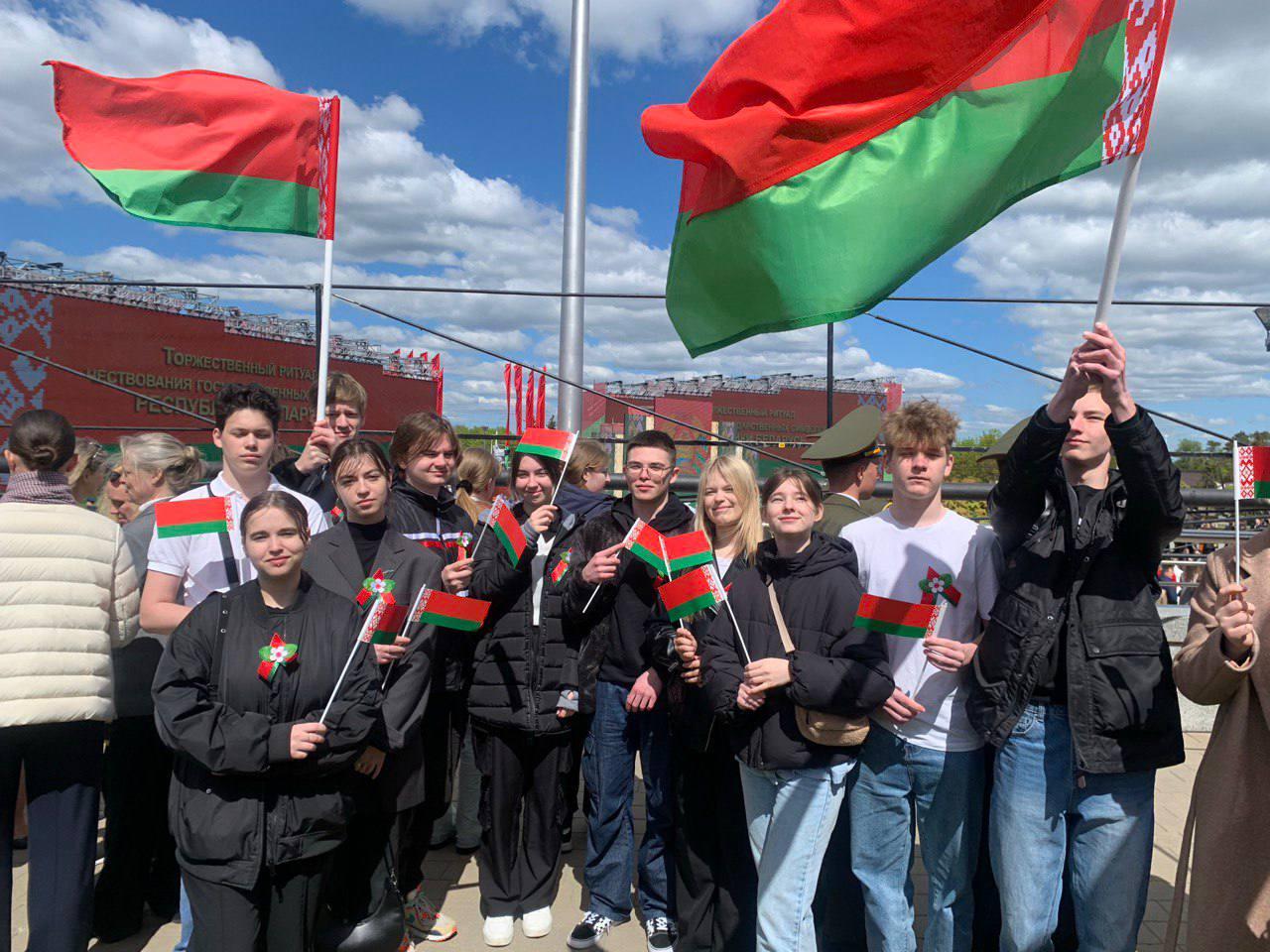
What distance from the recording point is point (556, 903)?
4078 millimetres

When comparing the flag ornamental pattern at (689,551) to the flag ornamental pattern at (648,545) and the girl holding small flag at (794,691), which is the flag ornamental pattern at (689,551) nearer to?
the flag ornamental pattern at (648,545)

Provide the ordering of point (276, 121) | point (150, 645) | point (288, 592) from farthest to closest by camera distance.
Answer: point (276, 121) < point (150, 645) < point (288, 592)

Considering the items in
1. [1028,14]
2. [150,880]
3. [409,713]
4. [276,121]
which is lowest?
[150,880]

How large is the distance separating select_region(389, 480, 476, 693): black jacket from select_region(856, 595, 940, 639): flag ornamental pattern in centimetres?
186

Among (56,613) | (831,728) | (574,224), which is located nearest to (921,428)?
(831,728)

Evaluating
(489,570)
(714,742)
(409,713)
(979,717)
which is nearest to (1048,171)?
(979,717)

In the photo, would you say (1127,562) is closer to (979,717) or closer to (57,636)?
(979,717)

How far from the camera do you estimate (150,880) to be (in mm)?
3889

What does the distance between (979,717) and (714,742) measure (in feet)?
3.25

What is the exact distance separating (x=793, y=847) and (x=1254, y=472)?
186cm

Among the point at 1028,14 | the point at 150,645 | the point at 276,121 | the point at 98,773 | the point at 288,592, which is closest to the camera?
the point at 1028,14

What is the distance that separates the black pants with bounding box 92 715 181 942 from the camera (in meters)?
3.70

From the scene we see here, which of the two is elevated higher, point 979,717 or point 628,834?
point 979,717

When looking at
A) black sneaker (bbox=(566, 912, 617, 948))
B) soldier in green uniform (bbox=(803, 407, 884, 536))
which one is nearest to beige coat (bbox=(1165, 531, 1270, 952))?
soldier in green uniform (bbox=(803, 407, 884, 536))
